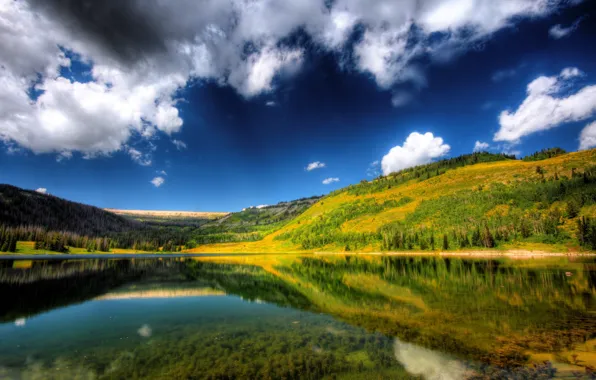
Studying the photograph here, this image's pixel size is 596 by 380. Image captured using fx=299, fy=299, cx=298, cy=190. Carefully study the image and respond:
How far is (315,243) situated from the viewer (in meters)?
185

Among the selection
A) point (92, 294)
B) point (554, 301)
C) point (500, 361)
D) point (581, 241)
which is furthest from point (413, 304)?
point (581, 241)

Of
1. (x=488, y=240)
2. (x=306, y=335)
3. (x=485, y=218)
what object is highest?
(x=485, y=218)

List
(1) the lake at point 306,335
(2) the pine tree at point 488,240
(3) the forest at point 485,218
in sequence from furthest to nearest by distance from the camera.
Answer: (2) the pine tree at point 488,240, (3) the forest at point 485,218, (1) the lake at point 306,335

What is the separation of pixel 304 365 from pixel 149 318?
48.9 feet

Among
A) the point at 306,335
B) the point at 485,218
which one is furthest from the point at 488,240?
the point at 306,335

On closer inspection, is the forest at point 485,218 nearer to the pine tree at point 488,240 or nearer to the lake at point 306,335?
the pine tree at point 488,240

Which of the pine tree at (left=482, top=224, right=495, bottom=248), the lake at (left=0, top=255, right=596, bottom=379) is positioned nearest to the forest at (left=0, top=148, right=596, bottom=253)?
the pine tree at (left=482, top=224, right=495, bottom=248)

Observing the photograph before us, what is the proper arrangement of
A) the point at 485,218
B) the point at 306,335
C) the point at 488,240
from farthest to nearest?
the point at 485,218
the point at 488,240
the point at 306,335

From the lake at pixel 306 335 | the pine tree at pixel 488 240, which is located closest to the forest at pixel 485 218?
the pine tree at pixel 488 240

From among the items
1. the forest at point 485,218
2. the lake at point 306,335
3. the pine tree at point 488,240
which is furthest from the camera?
the pine tree at point 488,240

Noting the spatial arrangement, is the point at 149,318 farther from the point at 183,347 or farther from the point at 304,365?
the point at 304,365

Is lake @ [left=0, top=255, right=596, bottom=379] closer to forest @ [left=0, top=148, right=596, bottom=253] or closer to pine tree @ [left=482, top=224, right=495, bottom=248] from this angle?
pine tree @ [left=482, top=224, right=495, bottom=248]

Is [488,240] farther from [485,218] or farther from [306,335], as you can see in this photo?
[306,335]

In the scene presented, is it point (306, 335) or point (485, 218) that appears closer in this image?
point (306, 335)
